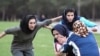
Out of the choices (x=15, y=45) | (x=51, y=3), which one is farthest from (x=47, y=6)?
(x=15, y=45)

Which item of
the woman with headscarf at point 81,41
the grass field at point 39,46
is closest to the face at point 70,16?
the woman with headscarf at point 81,41

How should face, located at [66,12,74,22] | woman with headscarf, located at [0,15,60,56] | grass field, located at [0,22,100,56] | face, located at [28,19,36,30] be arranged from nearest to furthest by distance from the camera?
face, located at [66,12,74,22], face, located at [28,19,36,30], woman with headscarf, located at [0,15,60,56], grass field, located at [0,22,100,56]

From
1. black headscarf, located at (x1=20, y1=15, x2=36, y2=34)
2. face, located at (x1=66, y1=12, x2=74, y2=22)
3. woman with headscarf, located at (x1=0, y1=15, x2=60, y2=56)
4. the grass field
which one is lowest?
the grass field

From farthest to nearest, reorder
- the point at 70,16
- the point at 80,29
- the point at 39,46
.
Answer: the point at 39,46, the point at 70,16, the point at 80,29

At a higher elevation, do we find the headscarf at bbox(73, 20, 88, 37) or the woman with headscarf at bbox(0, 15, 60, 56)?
the headscarf at bbox(73, 20, 88, 37)

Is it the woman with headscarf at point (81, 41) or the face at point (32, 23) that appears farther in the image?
the face at point (32, 23)

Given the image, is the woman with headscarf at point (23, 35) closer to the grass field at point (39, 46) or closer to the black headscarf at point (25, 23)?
the black headscarf at point (25, 23)

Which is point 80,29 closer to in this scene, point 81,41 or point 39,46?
point 81,41

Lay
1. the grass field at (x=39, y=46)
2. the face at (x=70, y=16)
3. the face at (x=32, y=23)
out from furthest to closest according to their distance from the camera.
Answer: the grass field at (x=39, y=46) → the face at (x=32, y=23) → the face at (x=70, y=16)

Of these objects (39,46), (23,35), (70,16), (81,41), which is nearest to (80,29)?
(81,41)

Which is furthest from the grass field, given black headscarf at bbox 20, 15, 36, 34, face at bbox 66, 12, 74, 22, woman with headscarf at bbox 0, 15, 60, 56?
face at bbox 66, 12, 74, 22

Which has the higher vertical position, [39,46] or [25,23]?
[25,23]

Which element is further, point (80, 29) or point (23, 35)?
point (23, 35)

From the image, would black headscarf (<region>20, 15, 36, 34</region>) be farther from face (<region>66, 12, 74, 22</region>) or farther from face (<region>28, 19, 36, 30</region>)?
face (<region>66, 12, 74, 22</region>)
